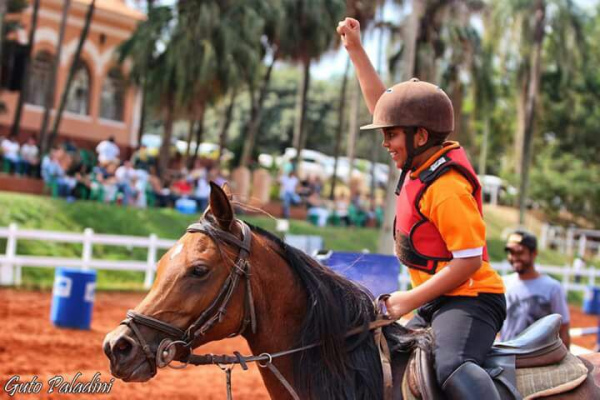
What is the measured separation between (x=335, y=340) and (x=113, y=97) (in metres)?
34.4

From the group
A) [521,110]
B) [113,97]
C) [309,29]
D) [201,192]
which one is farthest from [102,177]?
[521,110]

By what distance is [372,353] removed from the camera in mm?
3742

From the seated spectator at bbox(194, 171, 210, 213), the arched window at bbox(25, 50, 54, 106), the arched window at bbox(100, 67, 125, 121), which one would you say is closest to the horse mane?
the seated spectator at bbox(194, 171, 210, 213)

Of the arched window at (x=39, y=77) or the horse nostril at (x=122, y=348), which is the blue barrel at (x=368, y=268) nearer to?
the horse nostril at (x=122, y=348)

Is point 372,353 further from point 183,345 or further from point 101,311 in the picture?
point 101,311

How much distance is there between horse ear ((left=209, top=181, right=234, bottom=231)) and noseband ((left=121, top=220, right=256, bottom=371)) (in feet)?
0.14

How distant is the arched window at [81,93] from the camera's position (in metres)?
35.0

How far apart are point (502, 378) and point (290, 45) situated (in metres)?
28.2

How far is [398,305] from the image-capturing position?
143 inches

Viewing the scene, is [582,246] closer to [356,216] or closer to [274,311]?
[356,216]

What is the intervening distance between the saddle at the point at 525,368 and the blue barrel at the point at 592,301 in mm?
19267

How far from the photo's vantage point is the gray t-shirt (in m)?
7.35

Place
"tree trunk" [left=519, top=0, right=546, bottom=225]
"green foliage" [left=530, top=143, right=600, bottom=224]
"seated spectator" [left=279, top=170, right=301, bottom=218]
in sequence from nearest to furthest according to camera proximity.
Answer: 1. "seated spectator" [left=279, top=170, right=301, bottom=218]
2. "tree trunk" [left=519, top=0, right=546, bottom=225]
3. "green foliage" [left=530, top=143, right=600, bottom=224]

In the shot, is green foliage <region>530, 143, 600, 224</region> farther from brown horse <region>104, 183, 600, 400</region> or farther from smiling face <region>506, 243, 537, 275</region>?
brown horse <region>104, 183, 600, 400</region>
